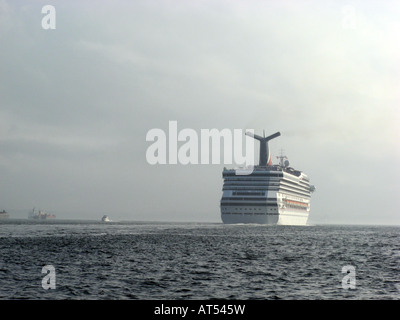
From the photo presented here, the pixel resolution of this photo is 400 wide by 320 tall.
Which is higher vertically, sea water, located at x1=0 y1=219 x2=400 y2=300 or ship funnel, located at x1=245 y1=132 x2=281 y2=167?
ship funnel, located at x1=245 y1=132 x2=281 y2=167

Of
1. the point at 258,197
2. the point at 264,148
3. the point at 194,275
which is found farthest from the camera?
the point at 264,148

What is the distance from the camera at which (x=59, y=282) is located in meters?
33.6

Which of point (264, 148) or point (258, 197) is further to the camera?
point (264, 148)

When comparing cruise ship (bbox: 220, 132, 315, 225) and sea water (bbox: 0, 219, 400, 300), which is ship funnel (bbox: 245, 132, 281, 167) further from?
sea water (bbox: 0, 219, 400, 300)

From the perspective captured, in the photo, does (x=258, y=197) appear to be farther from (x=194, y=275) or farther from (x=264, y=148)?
(x=194, y=275)

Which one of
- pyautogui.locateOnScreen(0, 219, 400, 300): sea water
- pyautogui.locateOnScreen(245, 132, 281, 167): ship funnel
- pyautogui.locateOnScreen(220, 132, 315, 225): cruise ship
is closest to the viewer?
pyautogui.locateOnScreen(0, 219, 400, 300): sea water

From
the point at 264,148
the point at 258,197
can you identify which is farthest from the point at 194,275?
the point at 264,148

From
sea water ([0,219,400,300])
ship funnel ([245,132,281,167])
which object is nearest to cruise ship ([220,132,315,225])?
ship funnel ([245,132,281,167])

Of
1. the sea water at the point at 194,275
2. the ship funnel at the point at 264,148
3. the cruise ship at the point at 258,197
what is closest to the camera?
the sea water at the point at 194,275

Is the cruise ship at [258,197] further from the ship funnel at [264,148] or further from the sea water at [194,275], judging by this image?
the sea water at [194,275]

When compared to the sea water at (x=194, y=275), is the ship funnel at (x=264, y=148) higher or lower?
higher

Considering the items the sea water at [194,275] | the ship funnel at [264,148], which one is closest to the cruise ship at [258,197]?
the ship funnel at [264,148]

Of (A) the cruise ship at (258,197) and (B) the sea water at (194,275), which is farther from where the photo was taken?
(A) the cruise ship at (258,197)
